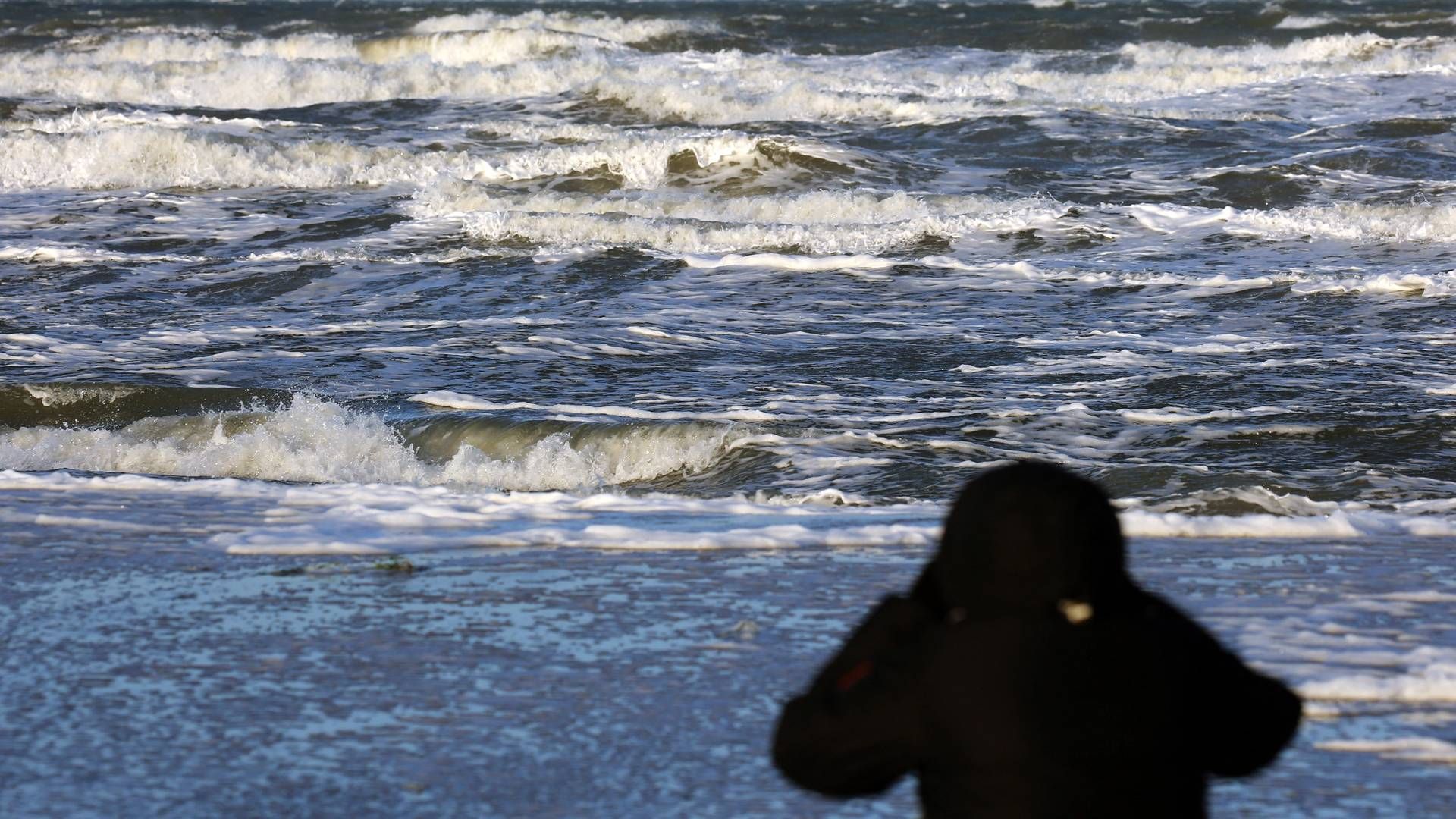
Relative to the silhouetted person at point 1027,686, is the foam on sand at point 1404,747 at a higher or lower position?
lower

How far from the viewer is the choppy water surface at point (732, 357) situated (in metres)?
5.12

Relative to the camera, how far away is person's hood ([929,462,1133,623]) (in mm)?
2000

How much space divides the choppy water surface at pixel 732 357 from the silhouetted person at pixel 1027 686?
1.57 meters

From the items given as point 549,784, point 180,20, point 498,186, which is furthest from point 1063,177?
point 180,20

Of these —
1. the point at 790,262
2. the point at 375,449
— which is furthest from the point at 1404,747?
the point at 790,262

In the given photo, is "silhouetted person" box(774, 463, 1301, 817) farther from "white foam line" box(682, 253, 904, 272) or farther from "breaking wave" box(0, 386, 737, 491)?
"white foam line" box(682, 253, 904, 272)

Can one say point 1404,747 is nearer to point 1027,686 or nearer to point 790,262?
point 1027,686

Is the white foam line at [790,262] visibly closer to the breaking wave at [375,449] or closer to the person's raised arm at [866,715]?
the breaking wave at [375,449]

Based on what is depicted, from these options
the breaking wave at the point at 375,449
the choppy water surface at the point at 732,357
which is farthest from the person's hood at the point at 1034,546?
the breaking wave at the point at 375,449

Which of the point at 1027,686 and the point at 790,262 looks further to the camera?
the point at 790,262

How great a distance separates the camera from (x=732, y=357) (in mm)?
11250

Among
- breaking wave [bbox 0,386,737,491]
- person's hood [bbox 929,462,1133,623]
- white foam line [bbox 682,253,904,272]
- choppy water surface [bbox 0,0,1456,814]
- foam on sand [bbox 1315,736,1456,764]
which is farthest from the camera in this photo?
white foam line [bbox 682,253,904,272]

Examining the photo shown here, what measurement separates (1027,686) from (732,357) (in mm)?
9261

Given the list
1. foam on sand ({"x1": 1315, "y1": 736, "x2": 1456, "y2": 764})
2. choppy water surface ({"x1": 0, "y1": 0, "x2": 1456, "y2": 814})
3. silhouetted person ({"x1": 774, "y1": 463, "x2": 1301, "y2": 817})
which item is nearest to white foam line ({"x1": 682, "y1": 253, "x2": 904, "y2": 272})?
choppy water surface ({"x1": 0, "y1": 0, "x2": 1456, "y2": 814})
